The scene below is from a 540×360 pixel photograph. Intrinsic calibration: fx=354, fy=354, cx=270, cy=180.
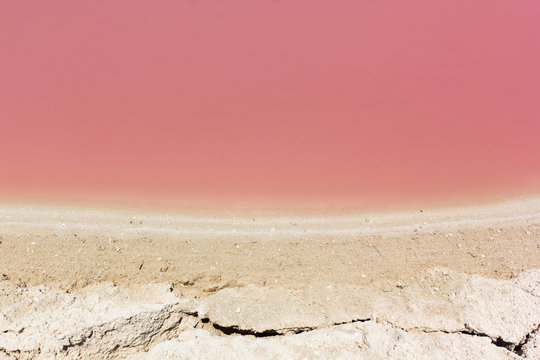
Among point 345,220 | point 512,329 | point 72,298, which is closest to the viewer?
point 512,329

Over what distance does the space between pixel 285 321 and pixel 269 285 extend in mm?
388

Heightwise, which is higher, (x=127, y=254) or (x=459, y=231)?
(x=459, y=231)

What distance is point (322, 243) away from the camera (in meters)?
3.30

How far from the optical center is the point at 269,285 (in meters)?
2.93

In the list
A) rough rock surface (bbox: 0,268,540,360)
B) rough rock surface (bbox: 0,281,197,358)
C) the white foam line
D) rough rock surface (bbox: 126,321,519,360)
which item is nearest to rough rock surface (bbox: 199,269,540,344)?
rough rock surface (bbox: 0,268,540,360)

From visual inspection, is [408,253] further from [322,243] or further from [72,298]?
[72,298]

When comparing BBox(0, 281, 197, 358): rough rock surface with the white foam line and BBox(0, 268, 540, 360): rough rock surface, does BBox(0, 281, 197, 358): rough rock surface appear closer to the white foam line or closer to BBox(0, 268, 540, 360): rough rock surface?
BBox(0, 268, 540, 360): rough rock surface

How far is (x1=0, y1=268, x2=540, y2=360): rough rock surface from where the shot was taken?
232 cm

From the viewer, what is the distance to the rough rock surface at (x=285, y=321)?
2.32 meters

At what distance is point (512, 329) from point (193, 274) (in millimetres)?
2413

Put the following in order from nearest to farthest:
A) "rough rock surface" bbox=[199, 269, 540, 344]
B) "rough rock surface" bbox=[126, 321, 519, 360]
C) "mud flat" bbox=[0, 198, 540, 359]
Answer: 1. "rough rock surface" bbox=[126, 321, 519, 360]
2. "mud flat" bbox=[0, 198, 540, 359]
3. "rough rock surface" bbox=[199, 269, 540, 344]

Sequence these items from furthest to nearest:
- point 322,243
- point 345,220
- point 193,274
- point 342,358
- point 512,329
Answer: point 345,220 < point 322,243 < point 193,274 < point 512,329 < point 342,358

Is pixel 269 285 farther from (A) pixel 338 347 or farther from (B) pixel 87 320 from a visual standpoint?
(B) pixel 87 320

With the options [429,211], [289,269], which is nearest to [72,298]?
[289,269]
